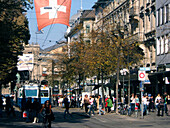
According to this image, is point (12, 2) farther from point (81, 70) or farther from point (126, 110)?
point (81, 70)

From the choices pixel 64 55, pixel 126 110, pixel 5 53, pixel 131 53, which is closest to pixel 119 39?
pixel 131 53

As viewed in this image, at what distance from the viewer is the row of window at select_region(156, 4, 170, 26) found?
137 feet

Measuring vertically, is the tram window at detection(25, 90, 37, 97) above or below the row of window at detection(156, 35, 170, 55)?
below

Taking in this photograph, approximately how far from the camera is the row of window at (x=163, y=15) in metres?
41.7

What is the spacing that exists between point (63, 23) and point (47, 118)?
224 inches

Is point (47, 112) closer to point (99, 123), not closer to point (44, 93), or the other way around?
point (99, 123)

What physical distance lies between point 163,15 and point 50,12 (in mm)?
22968

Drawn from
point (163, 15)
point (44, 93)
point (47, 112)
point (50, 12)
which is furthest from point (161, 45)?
point (47, 112)

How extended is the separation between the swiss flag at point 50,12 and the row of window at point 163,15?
809 inches

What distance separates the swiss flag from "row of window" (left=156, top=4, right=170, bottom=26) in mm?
20544

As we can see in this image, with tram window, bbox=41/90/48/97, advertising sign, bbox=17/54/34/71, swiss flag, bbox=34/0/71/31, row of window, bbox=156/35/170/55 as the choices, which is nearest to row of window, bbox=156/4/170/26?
row of window, bbox=156/35/170/55

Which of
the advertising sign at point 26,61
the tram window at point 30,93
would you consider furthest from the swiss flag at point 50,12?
the advertising sign at point 26,61

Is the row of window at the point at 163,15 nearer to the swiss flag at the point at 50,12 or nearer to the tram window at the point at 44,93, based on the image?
the tram window at the point at 44,93

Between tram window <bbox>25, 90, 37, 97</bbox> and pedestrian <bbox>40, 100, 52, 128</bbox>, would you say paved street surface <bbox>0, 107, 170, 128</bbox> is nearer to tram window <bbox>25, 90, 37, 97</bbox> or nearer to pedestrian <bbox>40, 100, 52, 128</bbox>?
pedestrian <bbox>40, 100, 52, 128</bbox>
